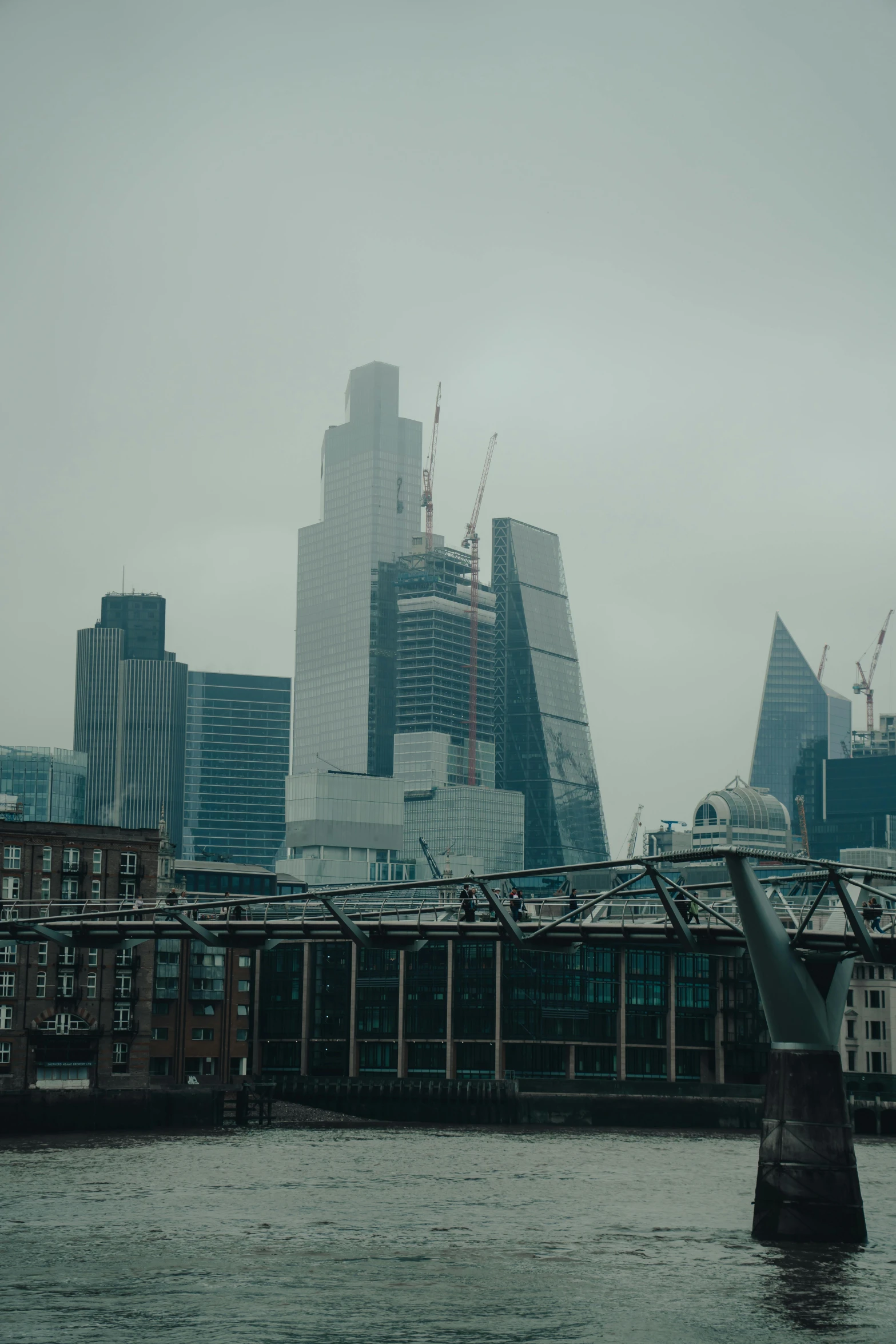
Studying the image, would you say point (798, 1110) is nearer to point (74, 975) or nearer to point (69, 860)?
point (74, 975)

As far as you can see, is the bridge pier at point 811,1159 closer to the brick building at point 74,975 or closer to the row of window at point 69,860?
the brick building at point 74,975

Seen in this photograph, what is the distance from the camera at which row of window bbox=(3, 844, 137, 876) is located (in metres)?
162

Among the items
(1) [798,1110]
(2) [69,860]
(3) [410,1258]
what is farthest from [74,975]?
(1) [798,1110]

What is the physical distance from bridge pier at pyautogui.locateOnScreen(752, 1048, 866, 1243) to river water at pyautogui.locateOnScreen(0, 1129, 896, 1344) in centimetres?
108

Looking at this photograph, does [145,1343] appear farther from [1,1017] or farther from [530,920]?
[1,1017]

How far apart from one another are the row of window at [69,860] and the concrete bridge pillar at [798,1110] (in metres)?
103

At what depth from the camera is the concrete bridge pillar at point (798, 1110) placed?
70.9 metres

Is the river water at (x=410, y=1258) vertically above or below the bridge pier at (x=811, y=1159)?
below

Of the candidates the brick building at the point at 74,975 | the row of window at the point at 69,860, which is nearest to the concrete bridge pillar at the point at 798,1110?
the brick building at the point at 74,975

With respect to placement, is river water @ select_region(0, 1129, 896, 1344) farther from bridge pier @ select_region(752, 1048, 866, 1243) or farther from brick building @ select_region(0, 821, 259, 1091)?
brick building @ select_region(0, 821, 259, 1091)

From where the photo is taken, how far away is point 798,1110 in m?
71.4

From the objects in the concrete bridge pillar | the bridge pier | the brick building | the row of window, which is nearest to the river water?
the bridge pier

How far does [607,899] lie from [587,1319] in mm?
29862

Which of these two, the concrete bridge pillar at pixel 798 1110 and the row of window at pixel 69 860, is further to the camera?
the row of window at pixel 69 860
